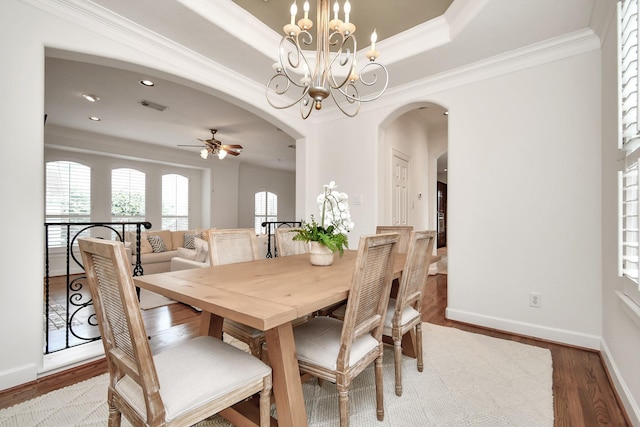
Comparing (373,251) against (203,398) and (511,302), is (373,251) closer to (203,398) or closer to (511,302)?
(203,398)

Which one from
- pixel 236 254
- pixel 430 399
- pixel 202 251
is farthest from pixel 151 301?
pixel 430 399

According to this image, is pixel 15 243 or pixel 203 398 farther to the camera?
pixel 15 243

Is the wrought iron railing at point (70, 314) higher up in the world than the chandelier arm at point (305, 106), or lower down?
lower down

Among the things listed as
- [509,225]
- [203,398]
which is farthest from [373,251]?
[509,225]

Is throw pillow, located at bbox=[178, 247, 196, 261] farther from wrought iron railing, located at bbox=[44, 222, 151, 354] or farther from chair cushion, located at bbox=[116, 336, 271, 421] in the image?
chair cushion, located at bbox=[116, 336, 271, 421]

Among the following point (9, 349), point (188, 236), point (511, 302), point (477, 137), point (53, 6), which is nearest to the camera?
point (9, 349)

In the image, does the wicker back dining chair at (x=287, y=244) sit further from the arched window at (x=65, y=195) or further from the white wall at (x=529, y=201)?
the arched window at (x=65, y=195)

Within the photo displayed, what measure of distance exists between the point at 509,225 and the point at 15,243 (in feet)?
12.6

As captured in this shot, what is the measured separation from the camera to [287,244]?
103 inches

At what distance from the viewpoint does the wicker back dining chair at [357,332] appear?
127 cm

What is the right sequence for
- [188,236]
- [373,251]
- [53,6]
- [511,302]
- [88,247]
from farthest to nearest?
[188,236] → [511,302] → [53,6] → [373,251] → [88,247]

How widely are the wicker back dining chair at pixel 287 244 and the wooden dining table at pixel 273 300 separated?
0.84 metres

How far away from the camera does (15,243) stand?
6.10 feet

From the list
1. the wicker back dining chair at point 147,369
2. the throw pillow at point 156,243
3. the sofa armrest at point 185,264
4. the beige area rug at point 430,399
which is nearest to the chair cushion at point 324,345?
the wicker back dining chair at point 147,369
